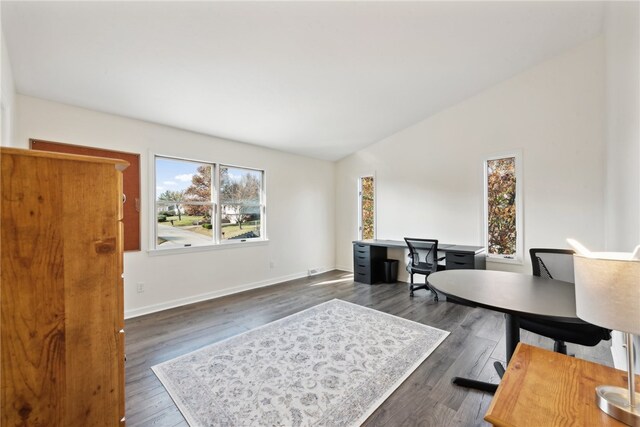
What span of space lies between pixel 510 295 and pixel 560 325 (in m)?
0.50

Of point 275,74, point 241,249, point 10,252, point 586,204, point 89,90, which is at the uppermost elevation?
point 275,74

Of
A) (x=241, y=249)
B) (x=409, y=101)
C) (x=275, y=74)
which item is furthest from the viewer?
(x=241, y=249)

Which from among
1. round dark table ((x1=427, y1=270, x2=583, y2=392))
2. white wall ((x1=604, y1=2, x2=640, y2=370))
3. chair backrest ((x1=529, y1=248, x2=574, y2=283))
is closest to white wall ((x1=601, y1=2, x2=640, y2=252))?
white wall ((x1=604, y1=2, x2=640, y2=370))

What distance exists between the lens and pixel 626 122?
1.79 metres

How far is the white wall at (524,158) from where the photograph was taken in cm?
308

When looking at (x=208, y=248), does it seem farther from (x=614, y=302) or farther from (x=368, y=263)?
(x=614, y=302)

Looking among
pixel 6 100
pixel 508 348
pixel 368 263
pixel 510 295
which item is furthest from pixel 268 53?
pixel 368 263

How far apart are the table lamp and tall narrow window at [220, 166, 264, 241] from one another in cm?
403

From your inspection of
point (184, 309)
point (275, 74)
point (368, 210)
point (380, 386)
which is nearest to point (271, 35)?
point (275, 74)

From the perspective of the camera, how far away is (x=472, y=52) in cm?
288

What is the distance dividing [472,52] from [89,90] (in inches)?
159

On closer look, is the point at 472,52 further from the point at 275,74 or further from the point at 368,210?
the point at 368,210

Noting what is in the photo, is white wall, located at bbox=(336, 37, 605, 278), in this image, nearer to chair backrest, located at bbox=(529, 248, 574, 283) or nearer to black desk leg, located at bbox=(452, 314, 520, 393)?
chair backrest, located at bbox=(529, 248, 574, 283)

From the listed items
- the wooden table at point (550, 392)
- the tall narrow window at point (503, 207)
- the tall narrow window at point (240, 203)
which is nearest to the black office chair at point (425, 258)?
the tall narrow window at point (503, 207)
